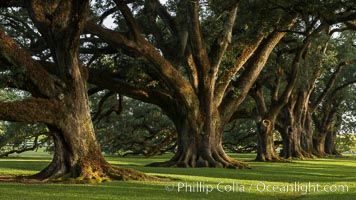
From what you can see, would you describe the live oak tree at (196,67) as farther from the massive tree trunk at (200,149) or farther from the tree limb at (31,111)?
the tree limb at (31,111)

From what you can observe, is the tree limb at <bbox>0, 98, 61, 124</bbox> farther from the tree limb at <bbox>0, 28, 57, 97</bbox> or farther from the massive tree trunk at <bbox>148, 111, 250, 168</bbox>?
Answer: the massive tree trunk at <bbox>148, 111, 250, 168</bbox>

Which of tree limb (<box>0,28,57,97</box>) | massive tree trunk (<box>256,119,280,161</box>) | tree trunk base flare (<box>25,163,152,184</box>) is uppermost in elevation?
tree limb (<box>0,28,57,97</box>)

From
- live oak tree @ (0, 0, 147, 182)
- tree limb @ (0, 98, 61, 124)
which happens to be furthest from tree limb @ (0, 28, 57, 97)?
tree limb @ (0, 98, 61, 124)

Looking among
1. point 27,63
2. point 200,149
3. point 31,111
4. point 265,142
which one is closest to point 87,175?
point 31,111

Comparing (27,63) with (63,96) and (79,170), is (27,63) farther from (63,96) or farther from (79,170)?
(79,170)

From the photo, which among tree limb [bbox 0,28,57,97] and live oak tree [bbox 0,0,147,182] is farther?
live oak tree [bbox 0,0,147,182]

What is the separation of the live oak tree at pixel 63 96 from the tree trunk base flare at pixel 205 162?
27.3 feet

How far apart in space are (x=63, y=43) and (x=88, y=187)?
4622 mm

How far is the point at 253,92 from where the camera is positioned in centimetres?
3697

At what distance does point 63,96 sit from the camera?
15094 mm

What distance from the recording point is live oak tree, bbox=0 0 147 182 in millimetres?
14438

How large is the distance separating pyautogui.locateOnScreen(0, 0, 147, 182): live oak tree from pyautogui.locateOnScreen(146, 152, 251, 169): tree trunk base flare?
27.3ft

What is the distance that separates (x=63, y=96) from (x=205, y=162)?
994 centimetres

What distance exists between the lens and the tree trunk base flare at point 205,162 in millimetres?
23219
